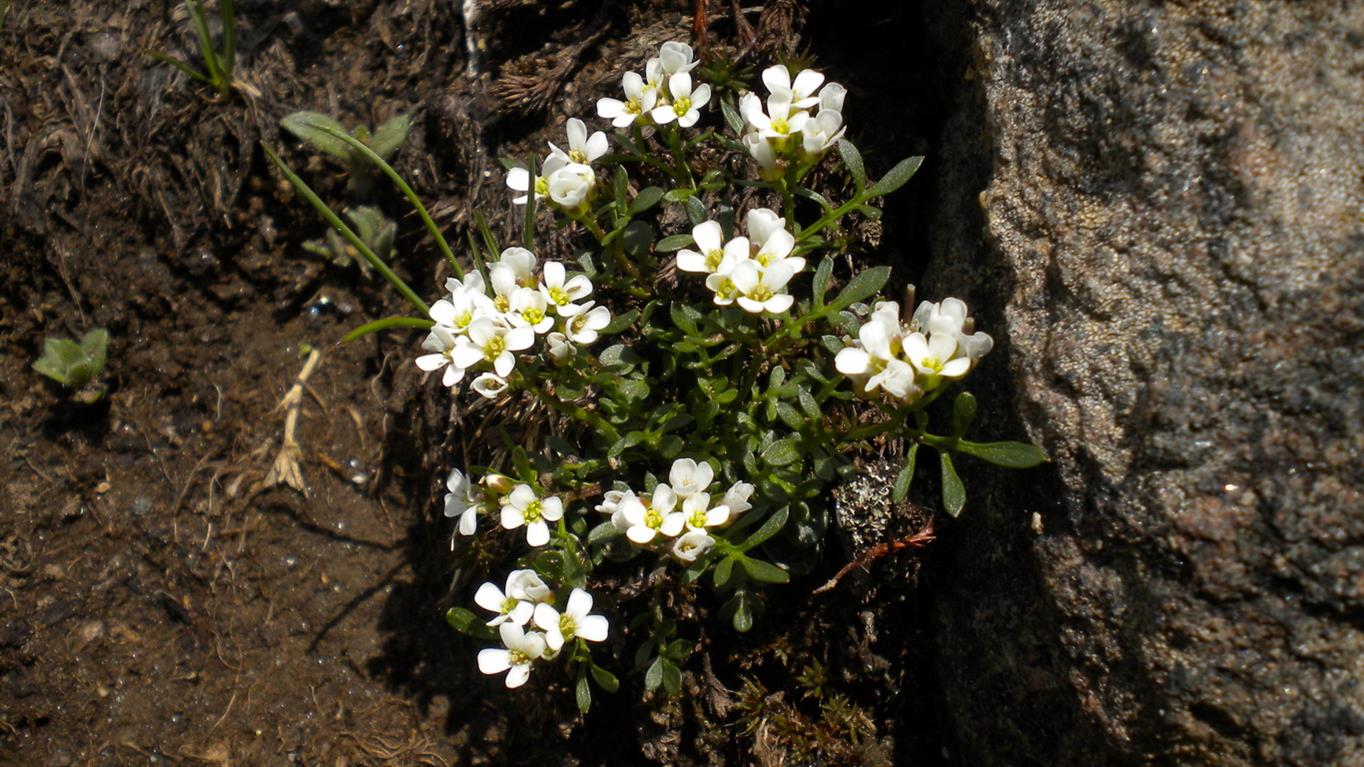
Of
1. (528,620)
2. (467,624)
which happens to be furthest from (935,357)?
(467,624)

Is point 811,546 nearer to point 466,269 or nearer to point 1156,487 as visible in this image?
point 1156,487

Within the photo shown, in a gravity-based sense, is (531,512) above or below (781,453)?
below

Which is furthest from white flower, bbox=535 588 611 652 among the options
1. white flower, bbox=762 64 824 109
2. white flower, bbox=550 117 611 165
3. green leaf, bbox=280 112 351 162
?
green leaf, bbox=280 112 351 162

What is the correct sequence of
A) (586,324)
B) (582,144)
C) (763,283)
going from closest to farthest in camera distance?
(763,283) → (586,324) → (582,144)

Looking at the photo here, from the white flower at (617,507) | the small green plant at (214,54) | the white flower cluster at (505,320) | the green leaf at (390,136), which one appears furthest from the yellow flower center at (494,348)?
the small green plant at (214,54)

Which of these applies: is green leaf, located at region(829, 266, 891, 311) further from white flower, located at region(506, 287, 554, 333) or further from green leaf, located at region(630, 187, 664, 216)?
white flower, located at region(506, 287, 554, 333)

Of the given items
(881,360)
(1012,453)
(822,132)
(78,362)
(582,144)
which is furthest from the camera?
(78,362)

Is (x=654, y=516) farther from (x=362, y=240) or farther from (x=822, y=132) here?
(x=362, y=240)

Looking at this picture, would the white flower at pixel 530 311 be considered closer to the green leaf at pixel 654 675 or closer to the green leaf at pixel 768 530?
the green leaf at pixel 768 530
